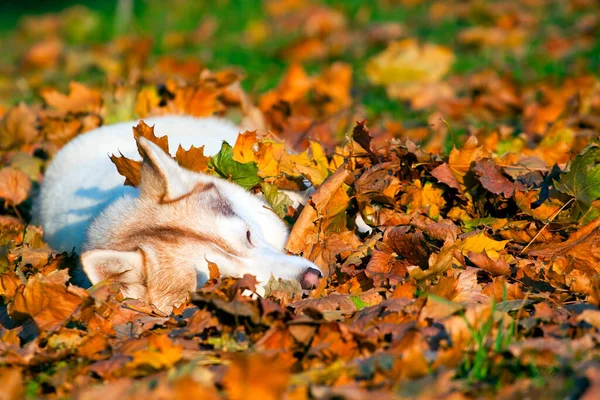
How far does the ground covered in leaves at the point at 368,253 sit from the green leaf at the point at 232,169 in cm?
1

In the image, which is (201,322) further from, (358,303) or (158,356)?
(358,303)

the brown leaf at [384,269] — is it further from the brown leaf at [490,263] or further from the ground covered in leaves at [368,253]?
the brown leaf at [490,263]

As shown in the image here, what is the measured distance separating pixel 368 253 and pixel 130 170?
1406 millimetres

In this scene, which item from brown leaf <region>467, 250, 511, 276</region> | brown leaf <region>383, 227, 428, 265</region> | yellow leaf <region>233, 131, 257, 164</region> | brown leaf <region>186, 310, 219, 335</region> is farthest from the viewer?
yellow leaf <region>233, 131, 257, 164</region>

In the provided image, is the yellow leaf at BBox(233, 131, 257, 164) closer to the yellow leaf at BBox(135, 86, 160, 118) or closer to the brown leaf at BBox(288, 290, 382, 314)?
the brown leaf at BBox(288, 290, 382, 314)

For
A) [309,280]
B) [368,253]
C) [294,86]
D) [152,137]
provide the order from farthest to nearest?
[294,86] → [152,137] → [368,253] → [309,280]

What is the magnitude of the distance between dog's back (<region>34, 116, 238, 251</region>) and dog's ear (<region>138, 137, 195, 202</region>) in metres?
0.27

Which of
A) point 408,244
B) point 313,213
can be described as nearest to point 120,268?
point 313,213

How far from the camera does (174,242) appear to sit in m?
3.71

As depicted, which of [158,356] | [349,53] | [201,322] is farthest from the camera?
[349,53]

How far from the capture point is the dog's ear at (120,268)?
3537mm

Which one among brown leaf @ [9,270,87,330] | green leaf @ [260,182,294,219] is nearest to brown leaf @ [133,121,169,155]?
green leaf @ [260,182,294,219]

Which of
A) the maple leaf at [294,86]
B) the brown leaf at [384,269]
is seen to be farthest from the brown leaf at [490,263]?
the maple leaf at [294,86]

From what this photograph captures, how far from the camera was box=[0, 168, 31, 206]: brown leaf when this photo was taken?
5309 mm
